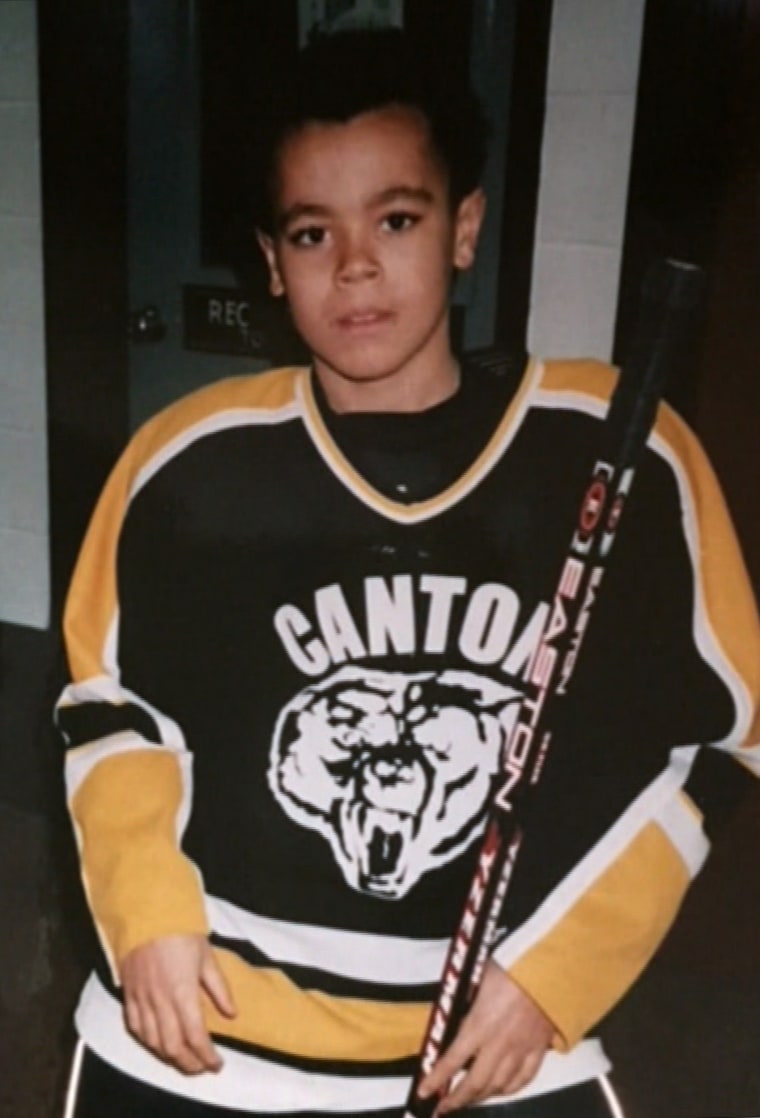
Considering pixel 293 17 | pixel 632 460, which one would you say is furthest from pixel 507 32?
Result: pixel 632 460

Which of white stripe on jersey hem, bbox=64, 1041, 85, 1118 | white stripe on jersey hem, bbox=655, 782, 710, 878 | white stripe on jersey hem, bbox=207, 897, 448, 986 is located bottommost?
white stripe on jersey hem, bbox=64, 1041, 85, 1118

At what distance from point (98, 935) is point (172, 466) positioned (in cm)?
21

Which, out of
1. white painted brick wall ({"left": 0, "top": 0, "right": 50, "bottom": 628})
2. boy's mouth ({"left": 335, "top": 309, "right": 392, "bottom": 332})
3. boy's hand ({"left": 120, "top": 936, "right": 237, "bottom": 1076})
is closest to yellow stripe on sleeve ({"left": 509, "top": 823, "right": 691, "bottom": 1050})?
boy's hand ({"left": 120, "top": 936, "right": 237, "bottom": 1076})

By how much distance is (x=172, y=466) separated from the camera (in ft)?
1.73

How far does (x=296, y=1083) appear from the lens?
0.51m

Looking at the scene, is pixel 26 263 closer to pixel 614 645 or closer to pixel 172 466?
pixel 172 466

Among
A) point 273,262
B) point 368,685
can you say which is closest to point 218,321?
point 273,262

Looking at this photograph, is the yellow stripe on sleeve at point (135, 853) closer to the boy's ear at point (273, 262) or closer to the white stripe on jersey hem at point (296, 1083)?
the white stripe on jersey hem at point (296, 1083)

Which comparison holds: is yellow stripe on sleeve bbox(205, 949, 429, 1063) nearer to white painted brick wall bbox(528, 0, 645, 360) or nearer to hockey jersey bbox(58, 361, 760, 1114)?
hockey jersey bbox(58, 361, 760, 1114)

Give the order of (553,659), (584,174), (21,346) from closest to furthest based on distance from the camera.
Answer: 1. (553,659)
2. (584,174)
3. (21,346)

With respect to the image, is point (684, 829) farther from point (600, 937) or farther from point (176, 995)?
point (176, 995)

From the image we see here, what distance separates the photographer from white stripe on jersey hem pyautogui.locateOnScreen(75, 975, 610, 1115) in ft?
1.66

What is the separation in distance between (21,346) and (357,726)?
46cm

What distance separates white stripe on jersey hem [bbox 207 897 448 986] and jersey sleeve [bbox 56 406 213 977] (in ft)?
0.08
